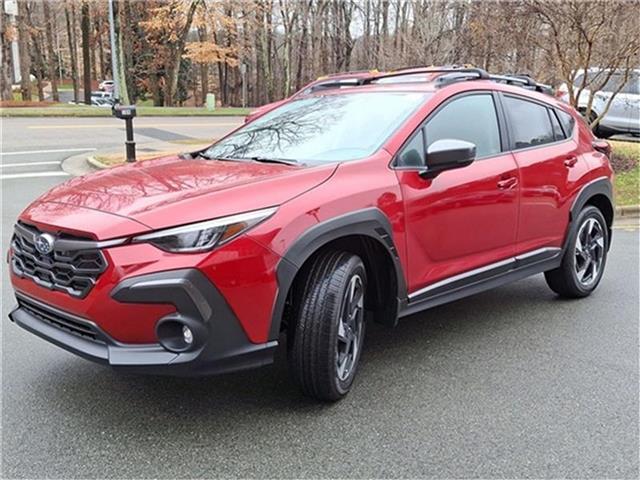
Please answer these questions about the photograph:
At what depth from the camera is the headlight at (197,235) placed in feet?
8.94

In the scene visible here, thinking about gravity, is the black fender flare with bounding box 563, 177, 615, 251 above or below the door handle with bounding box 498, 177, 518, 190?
below

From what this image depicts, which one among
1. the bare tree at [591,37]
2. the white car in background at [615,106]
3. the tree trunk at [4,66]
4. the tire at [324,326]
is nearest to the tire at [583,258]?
the tire at [324,326]

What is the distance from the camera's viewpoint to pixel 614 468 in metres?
2.83

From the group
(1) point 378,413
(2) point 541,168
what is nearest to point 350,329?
(1) point 378,413

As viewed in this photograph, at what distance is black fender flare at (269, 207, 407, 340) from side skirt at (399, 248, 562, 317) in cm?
22

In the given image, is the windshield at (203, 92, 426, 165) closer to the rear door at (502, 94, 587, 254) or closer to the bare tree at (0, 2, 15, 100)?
the rear door at (502, 94, 587, 254)

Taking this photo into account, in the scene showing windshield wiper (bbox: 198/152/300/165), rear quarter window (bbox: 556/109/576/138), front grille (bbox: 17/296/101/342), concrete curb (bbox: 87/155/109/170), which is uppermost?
rear quarter window (bbox: 556/109/576/138)

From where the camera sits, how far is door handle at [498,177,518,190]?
418cm

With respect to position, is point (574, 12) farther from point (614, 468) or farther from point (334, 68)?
point (334, 68)

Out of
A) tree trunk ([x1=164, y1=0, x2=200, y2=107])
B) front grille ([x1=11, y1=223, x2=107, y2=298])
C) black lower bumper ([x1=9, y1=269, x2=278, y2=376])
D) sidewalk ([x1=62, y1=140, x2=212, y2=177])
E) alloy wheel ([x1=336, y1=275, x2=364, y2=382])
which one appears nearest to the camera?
black lower bumper ([x1=9, y1=269, x2=278, y2=376])

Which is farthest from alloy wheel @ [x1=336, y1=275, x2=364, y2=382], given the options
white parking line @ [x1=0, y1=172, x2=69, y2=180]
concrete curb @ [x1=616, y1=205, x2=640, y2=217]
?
white parking line @ [x1=0, y1=172, x2=69, y2=180]

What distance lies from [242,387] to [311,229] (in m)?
1.07

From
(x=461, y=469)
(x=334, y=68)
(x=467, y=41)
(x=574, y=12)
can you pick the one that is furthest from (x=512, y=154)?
(x=334, y=68)

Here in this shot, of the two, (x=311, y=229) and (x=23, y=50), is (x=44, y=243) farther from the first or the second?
(x=23, y=50)
